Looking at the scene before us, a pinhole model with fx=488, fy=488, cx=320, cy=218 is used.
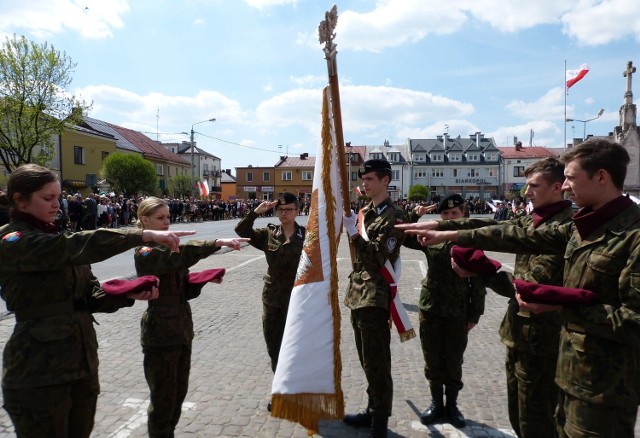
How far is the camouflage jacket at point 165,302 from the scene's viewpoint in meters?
3.18

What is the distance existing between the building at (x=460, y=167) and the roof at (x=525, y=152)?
8.84ft

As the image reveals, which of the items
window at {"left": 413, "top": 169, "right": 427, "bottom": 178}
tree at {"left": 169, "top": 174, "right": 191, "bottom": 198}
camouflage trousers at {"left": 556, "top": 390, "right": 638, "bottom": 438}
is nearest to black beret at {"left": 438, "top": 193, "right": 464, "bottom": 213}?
camouflage trousers at {"left": 556, "top": 390, "right": 638, "bottom": 438}

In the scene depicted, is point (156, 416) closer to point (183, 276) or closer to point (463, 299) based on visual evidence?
point (183, 276)

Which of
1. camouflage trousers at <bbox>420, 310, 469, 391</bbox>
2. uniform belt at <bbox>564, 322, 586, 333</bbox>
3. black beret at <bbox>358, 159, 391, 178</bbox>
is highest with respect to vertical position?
black beret at <bbox>358, 159, 391, 178</bbox>

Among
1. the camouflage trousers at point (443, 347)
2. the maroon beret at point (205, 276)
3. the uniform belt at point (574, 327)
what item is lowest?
the camouflage trousers at point (443, 347)

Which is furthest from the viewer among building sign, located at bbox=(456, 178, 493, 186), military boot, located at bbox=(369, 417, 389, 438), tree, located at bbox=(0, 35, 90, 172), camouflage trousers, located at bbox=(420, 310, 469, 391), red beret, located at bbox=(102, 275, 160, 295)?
building sign, located at bbox=(456, 178, 493, 186)

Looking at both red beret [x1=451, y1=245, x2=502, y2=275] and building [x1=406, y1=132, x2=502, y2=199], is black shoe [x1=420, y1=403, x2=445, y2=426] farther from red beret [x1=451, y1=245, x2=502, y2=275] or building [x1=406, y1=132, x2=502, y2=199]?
building [x1=406, y1=132, x2=502, y2=199]

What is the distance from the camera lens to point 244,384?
17.1 feet

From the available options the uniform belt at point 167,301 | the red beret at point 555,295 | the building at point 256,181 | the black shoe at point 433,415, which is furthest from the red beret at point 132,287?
the building at point 256,181

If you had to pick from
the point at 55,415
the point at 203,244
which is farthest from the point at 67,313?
the point at 203,244

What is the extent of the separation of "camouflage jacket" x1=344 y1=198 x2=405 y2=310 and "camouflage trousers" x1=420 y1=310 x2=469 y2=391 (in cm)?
70

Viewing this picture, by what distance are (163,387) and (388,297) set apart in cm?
186

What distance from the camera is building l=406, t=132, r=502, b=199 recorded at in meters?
78.9

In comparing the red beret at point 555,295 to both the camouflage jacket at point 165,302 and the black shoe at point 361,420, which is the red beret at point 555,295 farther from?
the black shoe at point 361,420
